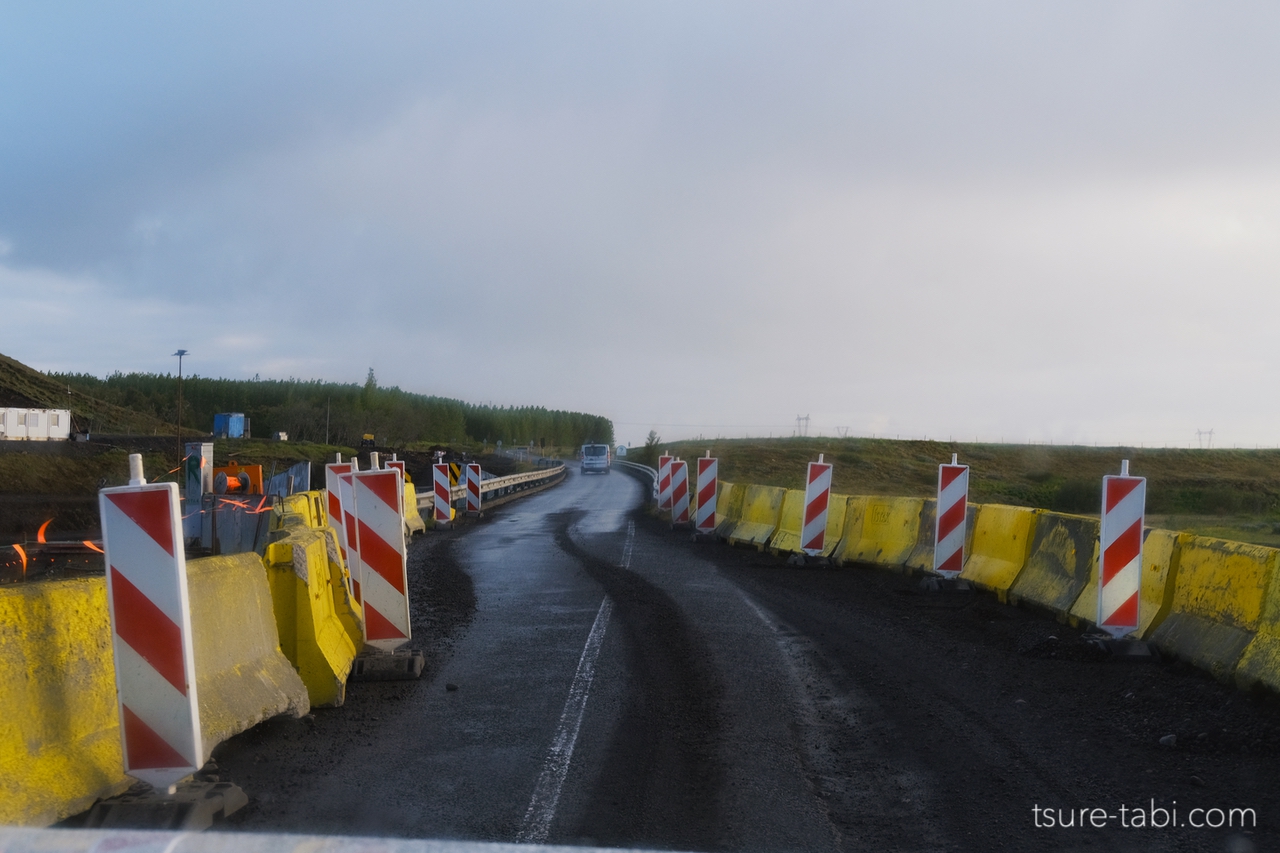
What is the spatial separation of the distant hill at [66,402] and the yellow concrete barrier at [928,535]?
3551 inches

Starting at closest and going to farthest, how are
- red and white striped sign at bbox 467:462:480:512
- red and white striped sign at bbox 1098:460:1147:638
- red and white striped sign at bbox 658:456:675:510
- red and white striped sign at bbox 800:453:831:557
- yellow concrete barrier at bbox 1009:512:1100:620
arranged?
red and white striped sign at bbox 1098:460:1147:638 < yellow concrete barrier at bbox 1009:512:1100:620 < red and white striped sign at bbox 800:453:831:557 < red and white striped sign at bbox 658:456:675:510 < red and white striped sign at bbox 467:462:480:512

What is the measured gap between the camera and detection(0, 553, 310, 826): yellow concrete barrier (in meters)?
4.22

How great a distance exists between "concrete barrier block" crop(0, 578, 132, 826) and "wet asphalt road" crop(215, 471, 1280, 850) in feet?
2.32

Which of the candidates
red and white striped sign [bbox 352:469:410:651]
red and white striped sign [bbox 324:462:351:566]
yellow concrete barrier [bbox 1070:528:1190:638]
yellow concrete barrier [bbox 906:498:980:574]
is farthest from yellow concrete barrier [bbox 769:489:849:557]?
red and white striped sign [bbox 352:469:410:651]

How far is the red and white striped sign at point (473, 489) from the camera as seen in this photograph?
27750 mm

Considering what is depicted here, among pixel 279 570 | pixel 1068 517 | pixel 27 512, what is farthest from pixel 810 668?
pixel 27 512

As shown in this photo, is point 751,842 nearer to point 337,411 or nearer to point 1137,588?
point 1137,588

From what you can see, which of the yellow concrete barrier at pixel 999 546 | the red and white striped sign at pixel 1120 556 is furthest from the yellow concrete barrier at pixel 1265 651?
the yellow concrete barrier at pixel 999 546

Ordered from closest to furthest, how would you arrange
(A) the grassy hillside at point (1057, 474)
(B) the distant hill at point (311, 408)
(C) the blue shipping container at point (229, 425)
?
1. (A) the grassy hillside at point (1057, 474)
2. (C) the blue shipping container at point (229, 425)
3. (B) the distant hill at point (311, 408)

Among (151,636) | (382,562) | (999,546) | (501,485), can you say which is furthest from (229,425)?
(151,636)

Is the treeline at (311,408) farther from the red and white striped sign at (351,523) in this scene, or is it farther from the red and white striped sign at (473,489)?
the red and white striped sign at (351,523)

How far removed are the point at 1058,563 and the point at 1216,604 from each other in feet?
8.15

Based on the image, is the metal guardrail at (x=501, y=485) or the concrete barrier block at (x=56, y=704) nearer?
the concrete barrier block at (x=56, y=704)

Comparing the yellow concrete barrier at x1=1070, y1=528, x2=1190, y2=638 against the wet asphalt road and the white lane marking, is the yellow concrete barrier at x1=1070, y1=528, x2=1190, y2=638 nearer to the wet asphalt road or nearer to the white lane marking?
the wet asphalt road
